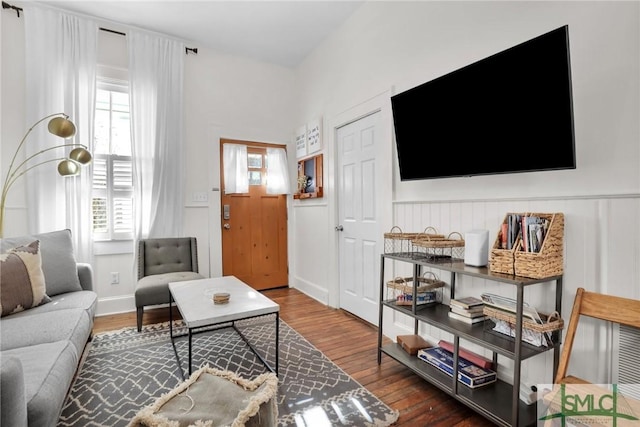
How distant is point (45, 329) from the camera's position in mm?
1693

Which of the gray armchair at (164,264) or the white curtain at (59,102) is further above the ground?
the white curtain at (59,102)

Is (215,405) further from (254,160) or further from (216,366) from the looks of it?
(254,160)

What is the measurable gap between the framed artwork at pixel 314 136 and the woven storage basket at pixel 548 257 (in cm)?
264

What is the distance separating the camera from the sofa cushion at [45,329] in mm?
1584

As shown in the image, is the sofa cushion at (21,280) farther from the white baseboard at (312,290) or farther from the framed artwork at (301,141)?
the framed artwork at (301,141)

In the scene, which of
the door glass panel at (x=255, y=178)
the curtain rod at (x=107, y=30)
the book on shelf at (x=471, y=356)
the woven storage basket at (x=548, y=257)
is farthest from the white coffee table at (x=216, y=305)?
the curtain rod at (x=107, y=30)

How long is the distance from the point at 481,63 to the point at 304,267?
10.3 ft

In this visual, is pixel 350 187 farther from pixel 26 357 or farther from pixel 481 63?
pixel 26 357

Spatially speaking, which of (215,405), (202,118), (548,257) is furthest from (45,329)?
(202,118)

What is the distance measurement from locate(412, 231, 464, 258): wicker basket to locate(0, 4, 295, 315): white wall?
2.68 m

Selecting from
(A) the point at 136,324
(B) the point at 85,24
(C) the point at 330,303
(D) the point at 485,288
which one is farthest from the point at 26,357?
(B) the point at 85,24

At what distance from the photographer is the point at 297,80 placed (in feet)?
14.5

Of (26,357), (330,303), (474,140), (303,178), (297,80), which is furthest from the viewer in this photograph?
(297,80)

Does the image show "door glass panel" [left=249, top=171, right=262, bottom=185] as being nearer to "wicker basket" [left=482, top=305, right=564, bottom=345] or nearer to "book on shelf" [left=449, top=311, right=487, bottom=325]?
"book on shelf" [left=449, top=311, right=487, bottom=325]
